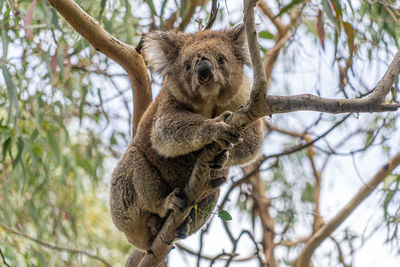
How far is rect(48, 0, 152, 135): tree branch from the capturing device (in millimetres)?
2754

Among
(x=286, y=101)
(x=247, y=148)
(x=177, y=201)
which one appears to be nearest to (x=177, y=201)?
(x=177, y=201)

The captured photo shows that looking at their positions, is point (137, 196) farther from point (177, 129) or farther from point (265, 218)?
point (265, 218)

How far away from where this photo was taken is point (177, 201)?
2.63m

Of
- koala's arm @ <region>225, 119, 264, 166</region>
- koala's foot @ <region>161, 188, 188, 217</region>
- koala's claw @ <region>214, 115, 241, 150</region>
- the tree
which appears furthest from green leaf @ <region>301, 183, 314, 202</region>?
koala's claw @ <region>214, 115, 241, 150</region>

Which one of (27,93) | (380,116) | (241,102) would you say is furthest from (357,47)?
(27,93)

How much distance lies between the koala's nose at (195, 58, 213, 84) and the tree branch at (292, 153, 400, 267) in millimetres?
1704

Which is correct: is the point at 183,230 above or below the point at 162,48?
below

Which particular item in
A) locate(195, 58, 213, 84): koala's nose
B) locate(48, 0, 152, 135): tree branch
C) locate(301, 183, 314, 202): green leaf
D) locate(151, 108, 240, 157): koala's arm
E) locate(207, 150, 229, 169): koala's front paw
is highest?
locate(301, 183, 314, 202): green leaf

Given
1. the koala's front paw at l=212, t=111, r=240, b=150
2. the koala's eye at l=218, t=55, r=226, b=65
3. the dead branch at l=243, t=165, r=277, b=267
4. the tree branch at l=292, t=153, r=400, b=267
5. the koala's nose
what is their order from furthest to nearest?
1. the dead branch at l=243, t=165, r=277, b=267
2. the tree branch at l=292, t=153, r=400, b=267
3. the koala's eye at l=218, t=55, r=226, b=65
4. the koala's nose
5. the koala's front paw at l=212, t=111, r=240, b=150

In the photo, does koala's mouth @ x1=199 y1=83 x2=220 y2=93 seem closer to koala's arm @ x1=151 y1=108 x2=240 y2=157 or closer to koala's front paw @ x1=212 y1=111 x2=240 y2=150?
Answer: koala's arm @ x1=151 y1=108 x2=240 y2=157

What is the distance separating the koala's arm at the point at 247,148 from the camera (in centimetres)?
278

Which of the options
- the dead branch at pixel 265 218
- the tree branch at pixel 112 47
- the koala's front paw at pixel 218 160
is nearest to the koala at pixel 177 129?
the tree branch at pixel 112 47

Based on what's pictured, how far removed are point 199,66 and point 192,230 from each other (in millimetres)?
1149

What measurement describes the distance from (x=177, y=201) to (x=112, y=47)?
1.02 m
